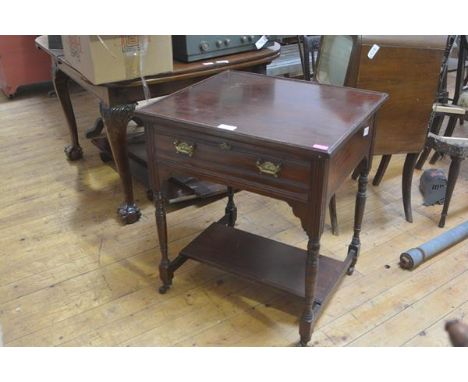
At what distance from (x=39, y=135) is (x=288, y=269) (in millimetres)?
2128

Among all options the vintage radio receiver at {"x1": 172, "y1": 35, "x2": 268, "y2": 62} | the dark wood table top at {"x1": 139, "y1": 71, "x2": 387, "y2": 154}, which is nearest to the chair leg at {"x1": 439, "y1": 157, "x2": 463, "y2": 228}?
the dark wood table top at {"x1": 139, "y1": 71, "x2": 387, "y2": 154}

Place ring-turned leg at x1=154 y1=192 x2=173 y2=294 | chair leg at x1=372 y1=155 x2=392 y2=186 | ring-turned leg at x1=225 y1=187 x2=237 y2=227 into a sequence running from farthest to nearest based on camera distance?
chair leg at x1=372 y1=155 x2=392 y2=186 < ring-turned leg at x1=225 y1=187 x2=237 y2=227 < ring-turned leg at x1=154 y1=192 x2=173 y2=294

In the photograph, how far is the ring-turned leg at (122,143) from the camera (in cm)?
191

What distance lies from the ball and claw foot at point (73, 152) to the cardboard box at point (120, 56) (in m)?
0.92

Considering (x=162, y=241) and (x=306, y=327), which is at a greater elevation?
(x=162, y=241)

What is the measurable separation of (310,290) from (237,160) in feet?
1.48

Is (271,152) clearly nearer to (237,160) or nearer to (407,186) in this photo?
(237,160)

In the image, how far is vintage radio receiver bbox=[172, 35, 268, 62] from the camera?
1.99 meters

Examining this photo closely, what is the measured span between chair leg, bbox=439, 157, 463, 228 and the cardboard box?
4.03 feet

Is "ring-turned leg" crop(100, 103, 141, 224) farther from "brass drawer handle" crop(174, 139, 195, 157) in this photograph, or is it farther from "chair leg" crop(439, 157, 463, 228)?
"chair leg" crop(439, 157, 463, 228)

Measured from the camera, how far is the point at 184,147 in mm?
1413

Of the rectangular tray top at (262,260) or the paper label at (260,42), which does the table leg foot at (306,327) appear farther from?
the paper label at (260,42)

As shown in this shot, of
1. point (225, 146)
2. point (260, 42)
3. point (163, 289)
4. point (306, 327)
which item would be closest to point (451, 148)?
point (260, 42)

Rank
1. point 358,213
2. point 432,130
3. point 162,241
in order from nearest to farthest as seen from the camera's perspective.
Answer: point 162,241, point 358,213, point 432,130
